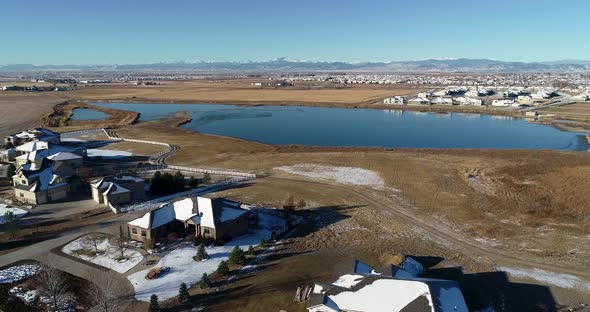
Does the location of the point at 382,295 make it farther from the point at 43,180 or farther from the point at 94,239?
the point at 43,180

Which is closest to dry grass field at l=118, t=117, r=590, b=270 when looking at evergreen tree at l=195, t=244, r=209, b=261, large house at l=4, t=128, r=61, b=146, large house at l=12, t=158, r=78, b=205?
evergreen tree at l=195, t=244, r=209, b=261

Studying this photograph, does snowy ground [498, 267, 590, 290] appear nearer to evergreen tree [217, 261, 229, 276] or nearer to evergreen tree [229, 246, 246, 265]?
evergreen tree [229, 246, 246, 265]

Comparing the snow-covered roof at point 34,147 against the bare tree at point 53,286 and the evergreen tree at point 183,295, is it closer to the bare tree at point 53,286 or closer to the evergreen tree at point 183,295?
the bare tree at point 53,286

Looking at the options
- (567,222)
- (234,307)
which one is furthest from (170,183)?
(567,222)

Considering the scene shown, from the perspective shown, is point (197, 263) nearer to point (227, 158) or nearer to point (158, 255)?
point (158, 255)

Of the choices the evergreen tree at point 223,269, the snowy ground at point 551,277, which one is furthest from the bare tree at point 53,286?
the snowy ground at point 551,277

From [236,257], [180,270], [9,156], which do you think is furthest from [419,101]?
[180,270]
